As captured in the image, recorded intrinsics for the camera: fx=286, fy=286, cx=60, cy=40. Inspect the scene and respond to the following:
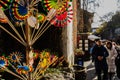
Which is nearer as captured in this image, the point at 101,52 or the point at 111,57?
the point at 101,52

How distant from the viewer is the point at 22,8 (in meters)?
3.40

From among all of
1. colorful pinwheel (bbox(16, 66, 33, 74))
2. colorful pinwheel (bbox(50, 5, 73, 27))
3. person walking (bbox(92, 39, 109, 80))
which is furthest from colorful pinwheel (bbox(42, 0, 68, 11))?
person walking (bbox(92, 39, 109, 80))

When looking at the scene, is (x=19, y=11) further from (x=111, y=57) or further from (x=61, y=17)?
(x=111, y=57)

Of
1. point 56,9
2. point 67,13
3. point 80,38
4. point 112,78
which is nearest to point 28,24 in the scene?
point 56,9

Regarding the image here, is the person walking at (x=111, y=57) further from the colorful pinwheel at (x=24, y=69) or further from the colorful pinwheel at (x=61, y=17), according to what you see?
the colorful pinwheel at (x=24, y=69)

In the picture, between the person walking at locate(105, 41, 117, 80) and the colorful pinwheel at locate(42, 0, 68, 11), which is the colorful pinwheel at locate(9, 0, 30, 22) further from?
the person walking at locate(105, 41, 117, 80)

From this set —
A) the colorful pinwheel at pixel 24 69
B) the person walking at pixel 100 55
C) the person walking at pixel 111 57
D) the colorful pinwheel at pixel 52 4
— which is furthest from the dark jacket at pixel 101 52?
the colorful pinwheel at pixel 24 69

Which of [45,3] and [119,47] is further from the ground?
[45,3]

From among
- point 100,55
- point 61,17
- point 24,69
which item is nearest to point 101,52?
point 100,55

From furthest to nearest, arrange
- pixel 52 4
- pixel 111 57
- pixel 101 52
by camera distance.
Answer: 1. pixel 111 57
2. pixel 101 52
3. pixel 52 4

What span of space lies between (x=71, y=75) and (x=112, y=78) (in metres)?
2.15

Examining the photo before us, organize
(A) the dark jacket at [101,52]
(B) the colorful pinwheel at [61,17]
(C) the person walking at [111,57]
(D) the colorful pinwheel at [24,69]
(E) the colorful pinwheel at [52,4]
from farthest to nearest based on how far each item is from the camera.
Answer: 1. (C) the person walking at [111,57]
2. (A) the dark jacket at [101,52]
3. (B) the colorful pinwheel at [61,17]
4. (E) the colorful pinwheel at [52,4]
5. (D) the colorful pinwheel at [24,69]

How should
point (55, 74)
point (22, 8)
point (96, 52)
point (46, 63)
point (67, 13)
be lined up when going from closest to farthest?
point (22, 8) < point (46, 63) < point (67, 13) < point (55, 74) < point (96, 52)

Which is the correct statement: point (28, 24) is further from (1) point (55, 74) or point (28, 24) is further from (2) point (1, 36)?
(2) point (1, 36)
